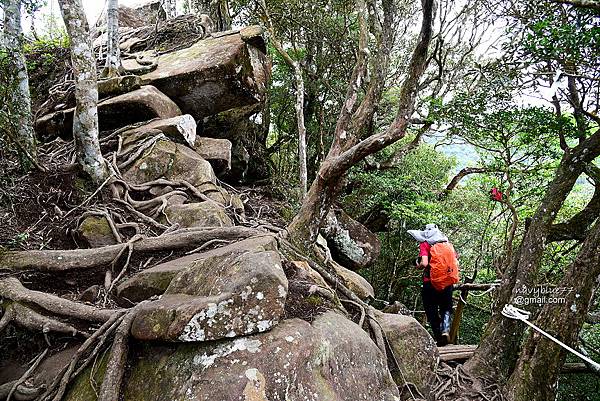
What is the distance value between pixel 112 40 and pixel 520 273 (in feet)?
30.5

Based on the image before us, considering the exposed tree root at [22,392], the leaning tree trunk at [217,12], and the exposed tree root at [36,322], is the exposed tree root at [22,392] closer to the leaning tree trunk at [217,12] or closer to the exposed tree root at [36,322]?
the exposed tree root at [36,322]

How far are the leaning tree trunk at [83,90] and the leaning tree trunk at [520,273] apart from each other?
6155 mm

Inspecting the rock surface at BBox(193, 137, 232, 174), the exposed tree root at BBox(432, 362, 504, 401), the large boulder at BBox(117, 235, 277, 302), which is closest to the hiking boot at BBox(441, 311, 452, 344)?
the exposed tree root at BBox(432, 362, 504, 401)

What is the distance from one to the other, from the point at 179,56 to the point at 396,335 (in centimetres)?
847

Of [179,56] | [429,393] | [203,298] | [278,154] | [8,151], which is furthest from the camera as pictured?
[278,154]

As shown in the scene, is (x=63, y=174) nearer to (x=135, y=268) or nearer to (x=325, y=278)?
(x=135, y=268)

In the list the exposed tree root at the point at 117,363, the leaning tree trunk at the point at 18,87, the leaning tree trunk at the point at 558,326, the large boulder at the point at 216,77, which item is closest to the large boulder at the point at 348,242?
the large boulder at the point at 216,77

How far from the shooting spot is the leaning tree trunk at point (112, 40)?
920 cm

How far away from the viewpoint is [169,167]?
7.39 m

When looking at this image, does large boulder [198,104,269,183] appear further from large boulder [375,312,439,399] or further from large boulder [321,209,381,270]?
large boulder [375,312,439,399]

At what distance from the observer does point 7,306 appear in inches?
158

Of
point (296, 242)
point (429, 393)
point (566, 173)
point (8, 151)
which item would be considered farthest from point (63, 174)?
point (566, 173)

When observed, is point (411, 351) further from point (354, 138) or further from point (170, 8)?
point (170, 8)

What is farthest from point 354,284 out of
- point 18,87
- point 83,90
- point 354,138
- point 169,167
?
point 18,87
